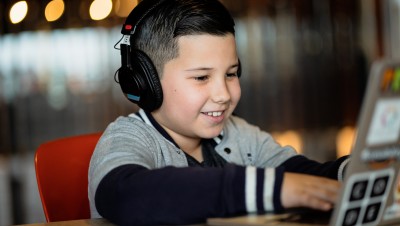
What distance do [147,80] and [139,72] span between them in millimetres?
23

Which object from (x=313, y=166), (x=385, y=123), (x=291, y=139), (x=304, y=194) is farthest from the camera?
(x=291, y=139)

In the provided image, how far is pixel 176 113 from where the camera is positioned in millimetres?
1540

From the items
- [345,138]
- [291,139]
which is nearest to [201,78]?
[291,139]

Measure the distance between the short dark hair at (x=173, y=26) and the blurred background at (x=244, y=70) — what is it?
252 cm

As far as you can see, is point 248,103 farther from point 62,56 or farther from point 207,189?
point 207,189

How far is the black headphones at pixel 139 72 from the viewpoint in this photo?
4.95 feet

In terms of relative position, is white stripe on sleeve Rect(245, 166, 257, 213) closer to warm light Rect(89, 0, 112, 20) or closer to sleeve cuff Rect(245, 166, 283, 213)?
sleeve cuff Rect(245, 166, 283, 213)

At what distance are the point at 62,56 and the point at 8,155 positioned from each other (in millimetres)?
→ 551

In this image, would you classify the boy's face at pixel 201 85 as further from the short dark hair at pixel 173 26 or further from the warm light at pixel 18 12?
the warm light at pixel 18 12

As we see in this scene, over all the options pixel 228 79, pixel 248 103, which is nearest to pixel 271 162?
pixel 228 79

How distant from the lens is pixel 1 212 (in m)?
4.06

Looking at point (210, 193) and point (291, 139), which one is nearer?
point (210, 193)

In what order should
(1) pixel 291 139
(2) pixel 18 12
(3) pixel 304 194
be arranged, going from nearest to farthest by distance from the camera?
(3) pixel 304 194
(2) pixel 18 12
(1) pixel 291 139

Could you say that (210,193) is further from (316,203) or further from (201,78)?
(201,78)
